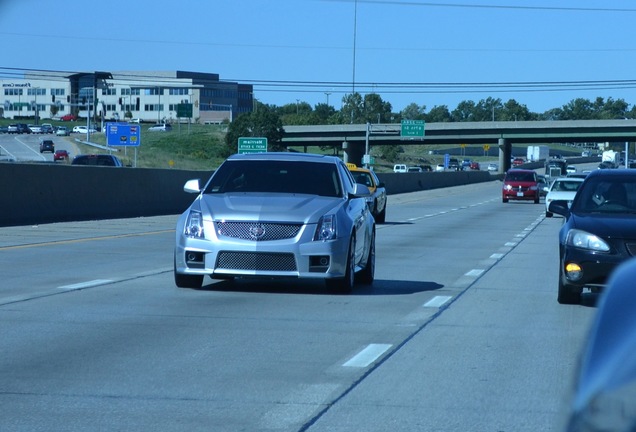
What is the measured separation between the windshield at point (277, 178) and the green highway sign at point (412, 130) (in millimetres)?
84640

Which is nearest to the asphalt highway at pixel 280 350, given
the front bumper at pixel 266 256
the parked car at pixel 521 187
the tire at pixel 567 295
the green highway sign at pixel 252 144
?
the tire at pixel 567 295

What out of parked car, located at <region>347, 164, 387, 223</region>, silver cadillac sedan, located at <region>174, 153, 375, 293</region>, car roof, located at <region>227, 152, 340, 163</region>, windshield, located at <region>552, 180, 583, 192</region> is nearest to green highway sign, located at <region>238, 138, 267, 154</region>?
windshield, located at <region>552, 180, 583, 192</region>

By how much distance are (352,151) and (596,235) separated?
105711 millimetres

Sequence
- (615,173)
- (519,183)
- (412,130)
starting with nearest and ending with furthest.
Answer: (615,173) → (519,183) → (412,130)

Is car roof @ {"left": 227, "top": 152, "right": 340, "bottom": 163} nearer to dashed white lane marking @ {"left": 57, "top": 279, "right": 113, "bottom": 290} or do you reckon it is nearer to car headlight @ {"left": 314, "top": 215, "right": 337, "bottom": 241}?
car headlight @ {"left": 314, "top": 215, "right": 337, "bottom": 241}

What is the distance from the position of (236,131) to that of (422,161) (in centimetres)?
7648

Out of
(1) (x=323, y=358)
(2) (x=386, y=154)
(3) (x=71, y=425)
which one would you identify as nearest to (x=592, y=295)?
Answer: (1) (x=323, y=358)

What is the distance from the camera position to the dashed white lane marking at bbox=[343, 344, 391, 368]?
8575 millimetres

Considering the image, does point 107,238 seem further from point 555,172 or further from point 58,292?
point 555,172

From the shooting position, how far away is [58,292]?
1291 cm

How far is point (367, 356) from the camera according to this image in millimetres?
8930

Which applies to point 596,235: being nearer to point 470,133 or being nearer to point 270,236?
point 270,236

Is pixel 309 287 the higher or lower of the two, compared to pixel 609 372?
lower

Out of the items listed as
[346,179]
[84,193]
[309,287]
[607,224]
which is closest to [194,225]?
[309,287]
